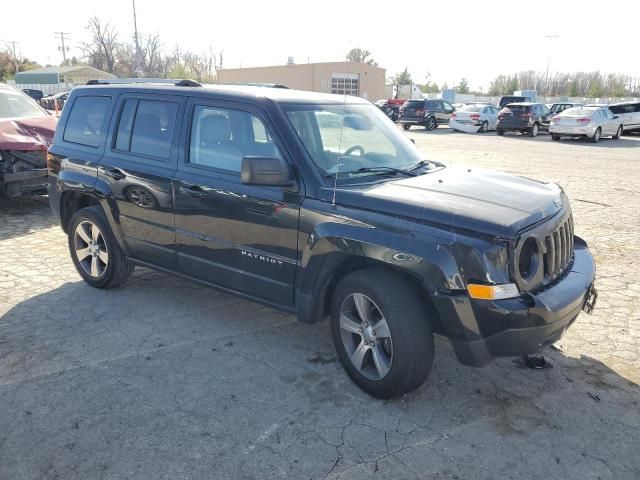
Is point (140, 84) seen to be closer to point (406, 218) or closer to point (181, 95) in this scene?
point (181, 95)

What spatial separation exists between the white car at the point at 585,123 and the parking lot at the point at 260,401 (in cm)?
1897

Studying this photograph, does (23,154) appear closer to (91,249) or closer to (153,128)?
(91,249)

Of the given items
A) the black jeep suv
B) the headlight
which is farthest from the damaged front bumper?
the headlight

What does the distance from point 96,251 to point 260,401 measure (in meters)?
2.65

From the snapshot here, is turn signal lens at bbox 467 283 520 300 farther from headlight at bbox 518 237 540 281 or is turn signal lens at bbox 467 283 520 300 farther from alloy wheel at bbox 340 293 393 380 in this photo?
alloy wheel at bbox 340 293 393 380

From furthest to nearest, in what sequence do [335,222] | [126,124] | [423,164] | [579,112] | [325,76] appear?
[325,76] < [579,112] < [126,124] < [423,164] < [335,222]

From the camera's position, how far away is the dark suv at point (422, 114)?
1141 inches

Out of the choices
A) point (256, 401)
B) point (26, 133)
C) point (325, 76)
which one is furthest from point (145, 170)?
point (325, 76)

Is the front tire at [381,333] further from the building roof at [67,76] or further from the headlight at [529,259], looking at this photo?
the building roof at [67,76]

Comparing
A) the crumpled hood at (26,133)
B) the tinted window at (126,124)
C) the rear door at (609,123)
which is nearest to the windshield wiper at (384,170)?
the tinted window at (126,124)

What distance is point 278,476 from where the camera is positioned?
9.02ft

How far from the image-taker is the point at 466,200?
3311 mm

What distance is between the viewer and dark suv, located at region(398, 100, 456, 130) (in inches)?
1141

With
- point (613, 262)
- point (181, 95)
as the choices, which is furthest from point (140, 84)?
point (613, 262)
